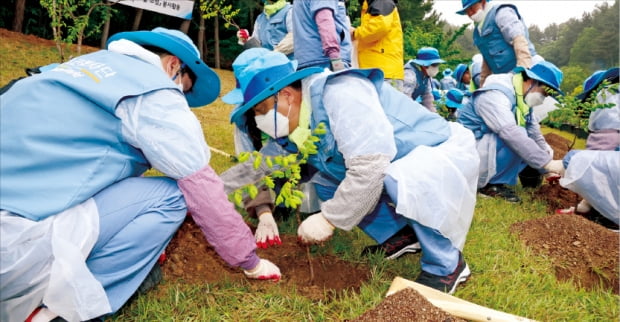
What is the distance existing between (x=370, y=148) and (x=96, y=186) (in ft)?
3.44

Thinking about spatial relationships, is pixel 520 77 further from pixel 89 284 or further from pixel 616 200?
pixel 89 284

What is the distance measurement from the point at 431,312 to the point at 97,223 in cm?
117

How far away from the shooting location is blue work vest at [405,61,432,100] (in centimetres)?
614

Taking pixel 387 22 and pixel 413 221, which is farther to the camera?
pixel 387 22

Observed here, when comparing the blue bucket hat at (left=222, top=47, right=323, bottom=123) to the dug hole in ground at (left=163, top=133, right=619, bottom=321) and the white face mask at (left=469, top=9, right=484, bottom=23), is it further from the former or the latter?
the white face mask at (left=469, top=9, right=484, bottom=23)

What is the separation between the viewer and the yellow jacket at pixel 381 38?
4105mm

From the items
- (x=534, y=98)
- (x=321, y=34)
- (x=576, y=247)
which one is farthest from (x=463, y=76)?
(x=576, y=247)

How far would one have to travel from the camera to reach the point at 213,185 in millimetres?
1619

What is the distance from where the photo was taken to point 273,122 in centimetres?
209

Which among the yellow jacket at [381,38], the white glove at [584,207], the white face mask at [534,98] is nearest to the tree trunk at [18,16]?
the yellow jacket at [381,38]

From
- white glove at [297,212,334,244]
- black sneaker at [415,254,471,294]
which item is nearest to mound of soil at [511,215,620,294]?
black sneaker at [415,254,471,294]

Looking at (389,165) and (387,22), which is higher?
(387,22)

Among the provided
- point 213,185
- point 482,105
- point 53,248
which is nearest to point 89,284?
point 53,248

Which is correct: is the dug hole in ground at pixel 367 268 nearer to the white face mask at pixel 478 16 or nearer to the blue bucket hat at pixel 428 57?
the white face mask at pixel 478 16
